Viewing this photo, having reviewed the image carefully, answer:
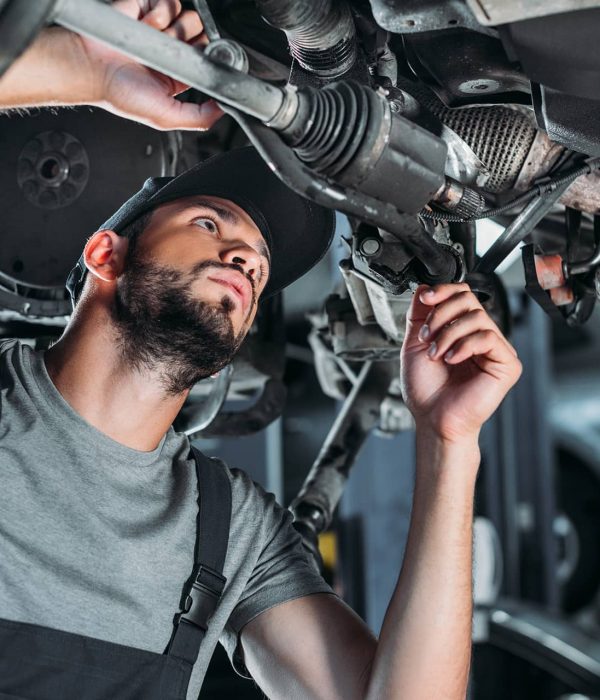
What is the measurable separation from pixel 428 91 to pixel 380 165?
32 centimetres

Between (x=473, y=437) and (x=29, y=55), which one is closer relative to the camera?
(x=29, y=55)

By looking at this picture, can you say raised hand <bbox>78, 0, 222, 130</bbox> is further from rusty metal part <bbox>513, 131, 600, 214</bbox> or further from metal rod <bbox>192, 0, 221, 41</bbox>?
rusty metal part <bbox>513, 131, 600, 214</bbox>

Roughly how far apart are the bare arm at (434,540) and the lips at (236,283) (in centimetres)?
21

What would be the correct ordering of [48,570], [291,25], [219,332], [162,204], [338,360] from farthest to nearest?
1. [338,360]
2. [162,204]
3. [219,332]
4. [48,570]
5. [291,25]

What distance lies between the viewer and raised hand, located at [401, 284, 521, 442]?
38.4 inches

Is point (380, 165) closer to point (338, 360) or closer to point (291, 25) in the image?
point (291, 25)

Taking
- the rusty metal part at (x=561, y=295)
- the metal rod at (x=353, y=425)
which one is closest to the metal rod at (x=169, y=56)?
the rusty metal part at (x=561, y=295)

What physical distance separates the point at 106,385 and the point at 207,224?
0.25 meters

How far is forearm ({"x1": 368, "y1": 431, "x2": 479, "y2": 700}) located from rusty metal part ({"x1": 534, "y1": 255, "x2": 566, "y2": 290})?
234mm

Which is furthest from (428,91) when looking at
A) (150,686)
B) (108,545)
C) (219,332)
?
(150,686)

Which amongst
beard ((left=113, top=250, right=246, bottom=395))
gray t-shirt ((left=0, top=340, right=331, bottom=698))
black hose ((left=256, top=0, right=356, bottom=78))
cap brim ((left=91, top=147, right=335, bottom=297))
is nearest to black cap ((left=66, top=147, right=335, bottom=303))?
cap brim ((left=91, top=147, right=335, bottom=297))

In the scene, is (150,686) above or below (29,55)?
below

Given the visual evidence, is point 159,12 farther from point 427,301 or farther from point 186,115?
point 427,301

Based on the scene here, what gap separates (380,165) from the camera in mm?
708
